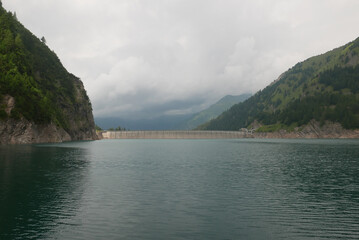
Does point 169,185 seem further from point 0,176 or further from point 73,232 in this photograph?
point 0,176

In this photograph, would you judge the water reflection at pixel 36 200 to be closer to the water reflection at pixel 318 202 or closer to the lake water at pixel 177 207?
the lake water at pixel 177 207

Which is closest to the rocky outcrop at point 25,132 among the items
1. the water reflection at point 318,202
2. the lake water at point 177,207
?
the lake water at point 177,207

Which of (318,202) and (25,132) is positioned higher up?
(25,132)

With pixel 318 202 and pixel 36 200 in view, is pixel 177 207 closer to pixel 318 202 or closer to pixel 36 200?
pixel 36 200

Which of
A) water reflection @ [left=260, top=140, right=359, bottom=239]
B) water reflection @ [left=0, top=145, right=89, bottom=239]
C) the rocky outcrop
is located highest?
the rocky outcrop

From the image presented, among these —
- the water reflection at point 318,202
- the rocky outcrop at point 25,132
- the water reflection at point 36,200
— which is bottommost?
the water reflection at point 318,202

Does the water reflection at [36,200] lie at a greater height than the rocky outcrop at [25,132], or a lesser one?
lesser

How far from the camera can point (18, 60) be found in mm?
157875

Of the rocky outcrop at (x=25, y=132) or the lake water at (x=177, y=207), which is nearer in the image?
the lake water at (x=177, y=207)

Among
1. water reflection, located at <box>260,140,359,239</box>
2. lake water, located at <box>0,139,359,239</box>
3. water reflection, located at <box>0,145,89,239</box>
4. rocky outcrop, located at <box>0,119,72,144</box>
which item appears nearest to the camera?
lake water, located at <box>0,139,359,239</box>

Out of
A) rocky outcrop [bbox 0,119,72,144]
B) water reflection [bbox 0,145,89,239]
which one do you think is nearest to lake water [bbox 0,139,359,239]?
water reflection [bbox 0,145,89,239]

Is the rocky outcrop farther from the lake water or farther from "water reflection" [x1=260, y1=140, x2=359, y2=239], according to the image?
"water reflection" [x1=260, y1=140, x2=359, y2=239]

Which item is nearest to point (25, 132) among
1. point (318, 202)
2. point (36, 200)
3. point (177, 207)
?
point (36, 200)

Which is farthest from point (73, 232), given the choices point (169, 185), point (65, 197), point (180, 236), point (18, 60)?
point (18, 60)
